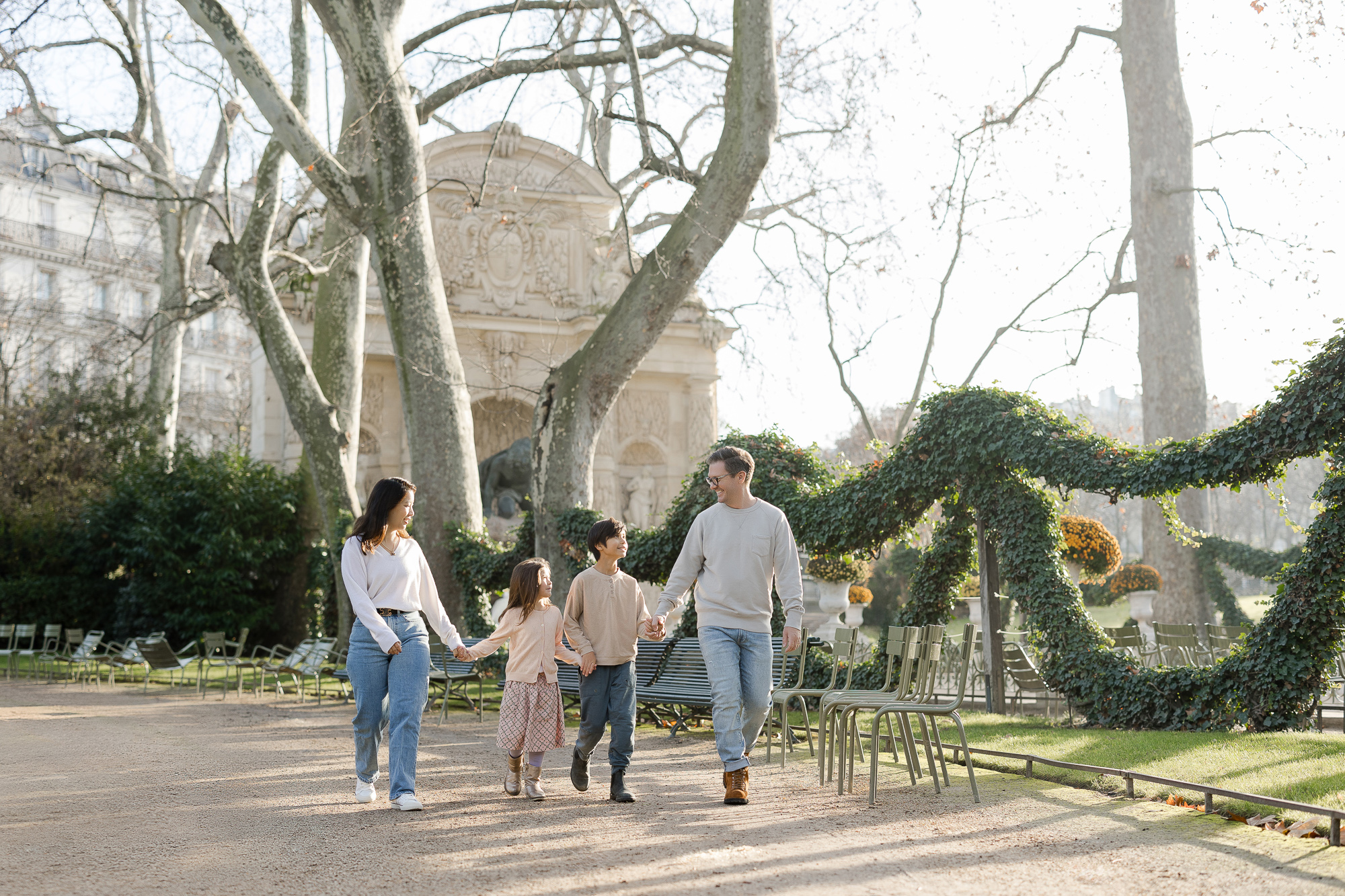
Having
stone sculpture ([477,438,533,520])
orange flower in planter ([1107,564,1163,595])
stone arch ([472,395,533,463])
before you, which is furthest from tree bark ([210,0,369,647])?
orange flower in planter ([1107,564,1163,595])

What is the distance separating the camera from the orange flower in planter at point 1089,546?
18.2m

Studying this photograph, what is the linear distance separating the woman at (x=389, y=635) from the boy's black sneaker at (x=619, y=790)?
3.23ft

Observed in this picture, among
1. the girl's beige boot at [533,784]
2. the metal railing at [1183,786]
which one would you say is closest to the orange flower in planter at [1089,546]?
the metal railing at [1183,786]

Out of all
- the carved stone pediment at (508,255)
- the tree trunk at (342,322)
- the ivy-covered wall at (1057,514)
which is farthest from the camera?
the carved stone pediment at (508,255)

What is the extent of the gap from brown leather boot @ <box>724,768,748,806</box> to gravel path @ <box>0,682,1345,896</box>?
6 centimetres

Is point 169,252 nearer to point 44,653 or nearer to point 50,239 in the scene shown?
point 44,653

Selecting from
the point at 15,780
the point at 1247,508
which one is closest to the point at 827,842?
the point at 15,780

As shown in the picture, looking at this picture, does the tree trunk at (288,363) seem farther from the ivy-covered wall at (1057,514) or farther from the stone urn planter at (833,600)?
the stone urn planter at (833,600)

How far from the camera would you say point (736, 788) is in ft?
19.7

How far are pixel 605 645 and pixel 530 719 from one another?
57 cm

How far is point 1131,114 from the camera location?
18.1m

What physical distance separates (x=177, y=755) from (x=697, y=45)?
9.23m

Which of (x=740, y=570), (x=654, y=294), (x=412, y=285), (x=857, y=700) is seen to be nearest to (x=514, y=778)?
(x=740, y=570)

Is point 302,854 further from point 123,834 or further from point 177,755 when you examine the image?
point 177,755
